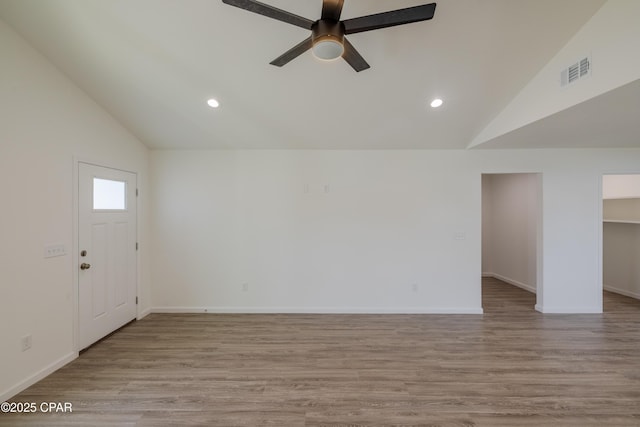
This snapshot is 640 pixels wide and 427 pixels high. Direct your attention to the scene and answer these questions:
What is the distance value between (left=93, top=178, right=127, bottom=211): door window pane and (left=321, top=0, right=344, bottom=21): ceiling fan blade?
3.17 meters

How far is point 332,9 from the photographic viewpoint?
A: 1554 millimetres

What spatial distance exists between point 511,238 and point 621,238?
62.6 inches

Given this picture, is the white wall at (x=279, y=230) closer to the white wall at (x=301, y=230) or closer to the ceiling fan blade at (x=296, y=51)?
the white wall at (x=301, y=230)

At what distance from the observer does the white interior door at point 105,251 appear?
2.94m

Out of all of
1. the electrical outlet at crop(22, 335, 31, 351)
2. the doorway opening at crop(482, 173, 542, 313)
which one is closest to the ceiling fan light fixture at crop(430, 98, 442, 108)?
the doorway opening at crop(482, 173, 542, 313)

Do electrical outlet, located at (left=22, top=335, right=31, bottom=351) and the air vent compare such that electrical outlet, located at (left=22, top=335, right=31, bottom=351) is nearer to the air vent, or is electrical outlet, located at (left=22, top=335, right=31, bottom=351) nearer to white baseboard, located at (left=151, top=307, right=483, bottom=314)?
white baseboard, located at (left=151, top=307, right=483, bottom=314)

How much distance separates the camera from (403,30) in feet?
7.58

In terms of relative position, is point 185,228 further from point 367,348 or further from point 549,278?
point 549,278

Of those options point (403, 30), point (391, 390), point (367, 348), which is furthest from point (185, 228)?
point (403, 30)

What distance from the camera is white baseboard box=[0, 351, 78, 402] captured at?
218cm

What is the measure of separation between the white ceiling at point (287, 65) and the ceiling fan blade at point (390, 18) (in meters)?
0.65

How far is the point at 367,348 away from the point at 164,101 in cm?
368

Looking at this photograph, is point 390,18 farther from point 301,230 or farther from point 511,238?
point 511,238

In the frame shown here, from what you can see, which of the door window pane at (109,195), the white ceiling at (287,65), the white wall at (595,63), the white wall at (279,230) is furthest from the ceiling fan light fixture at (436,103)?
the door window pane at (109,195)
